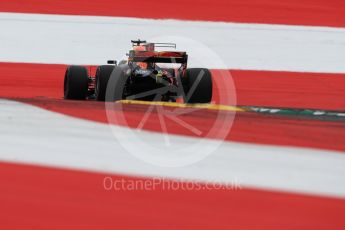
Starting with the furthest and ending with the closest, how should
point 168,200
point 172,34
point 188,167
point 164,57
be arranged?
1. point 172,34
2. point 164,57
3. point 188,167
4. point 168,200

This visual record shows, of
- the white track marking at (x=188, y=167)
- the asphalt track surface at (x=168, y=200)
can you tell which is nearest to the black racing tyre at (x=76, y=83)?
the asphalt track surface at (x=168, y=200)

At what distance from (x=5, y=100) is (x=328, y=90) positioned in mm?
5688

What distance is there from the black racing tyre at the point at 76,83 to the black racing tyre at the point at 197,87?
1442 millimetres

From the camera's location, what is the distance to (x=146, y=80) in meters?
9.94

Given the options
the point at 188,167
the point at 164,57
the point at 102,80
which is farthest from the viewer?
the point at 164,57

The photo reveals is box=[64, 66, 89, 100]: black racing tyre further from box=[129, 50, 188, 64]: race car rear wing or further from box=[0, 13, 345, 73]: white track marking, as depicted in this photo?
box=[0, 13, 345, 73]: white track marking

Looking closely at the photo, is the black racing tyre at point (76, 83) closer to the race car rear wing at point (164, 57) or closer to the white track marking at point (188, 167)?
the race car rear wing at point (164, 57)

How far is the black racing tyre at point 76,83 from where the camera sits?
→ 9977mm

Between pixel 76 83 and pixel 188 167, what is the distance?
4.40 metres

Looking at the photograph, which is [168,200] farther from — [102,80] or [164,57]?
[164,57]

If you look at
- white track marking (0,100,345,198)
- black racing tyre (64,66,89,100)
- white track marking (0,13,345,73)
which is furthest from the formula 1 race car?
white track marking (0,13,345,73)

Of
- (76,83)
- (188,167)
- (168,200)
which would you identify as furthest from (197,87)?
(168,200)

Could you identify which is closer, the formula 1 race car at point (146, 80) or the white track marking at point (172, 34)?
the formula 1 race car at point (146, 80)

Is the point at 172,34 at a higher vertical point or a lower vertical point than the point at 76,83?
higher
